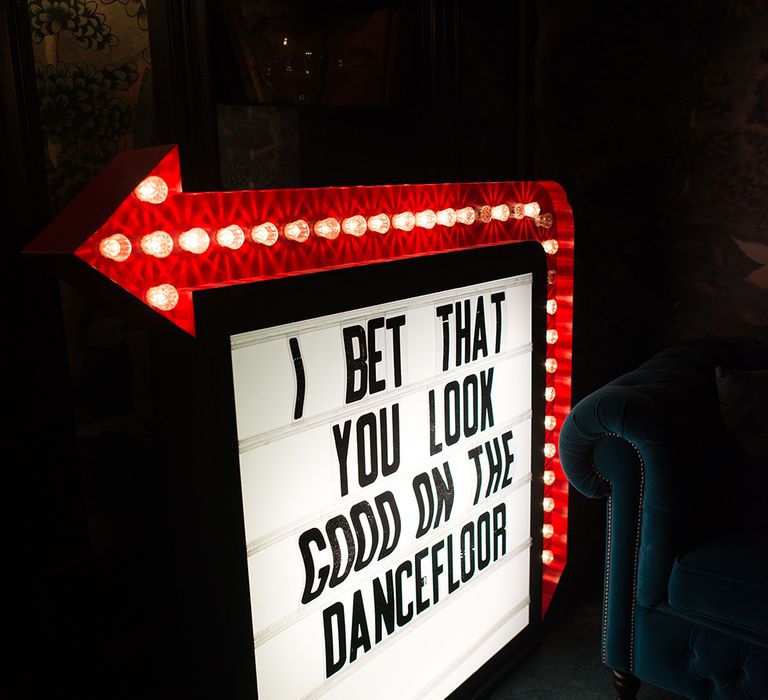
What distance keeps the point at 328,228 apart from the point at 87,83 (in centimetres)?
63

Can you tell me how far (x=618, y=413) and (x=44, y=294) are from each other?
4.26ft

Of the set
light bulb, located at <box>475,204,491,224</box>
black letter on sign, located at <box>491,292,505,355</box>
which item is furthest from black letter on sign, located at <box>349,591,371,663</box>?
light bulb, located at <box>475,204,491,224</box>

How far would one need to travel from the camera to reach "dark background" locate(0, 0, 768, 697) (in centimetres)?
146

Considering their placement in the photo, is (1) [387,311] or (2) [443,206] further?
(2) [443,206]

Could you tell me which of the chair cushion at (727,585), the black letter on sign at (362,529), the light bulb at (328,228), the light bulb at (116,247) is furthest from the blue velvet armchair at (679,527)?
the light bulb at (116,247)

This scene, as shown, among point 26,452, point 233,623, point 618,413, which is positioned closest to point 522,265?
point 618,413

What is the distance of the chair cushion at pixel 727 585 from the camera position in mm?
1669

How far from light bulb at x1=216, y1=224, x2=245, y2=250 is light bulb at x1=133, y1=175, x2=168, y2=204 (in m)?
0.11

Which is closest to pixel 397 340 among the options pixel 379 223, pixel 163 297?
pixel 379 223

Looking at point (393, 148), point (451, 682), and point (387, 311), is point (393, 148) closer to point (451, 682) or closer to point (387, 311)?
point (387, 311)

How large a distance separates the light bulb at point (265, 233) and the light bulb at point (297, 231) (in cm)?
3

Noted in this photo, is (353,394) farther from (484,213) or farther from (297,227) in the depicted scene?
(484,213)

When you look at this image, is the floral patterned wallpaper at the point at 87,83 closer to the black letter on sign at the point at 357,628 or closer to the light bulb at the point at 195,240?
the light bulb at the point at 195,240

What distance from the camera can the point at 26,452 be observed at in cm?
145
